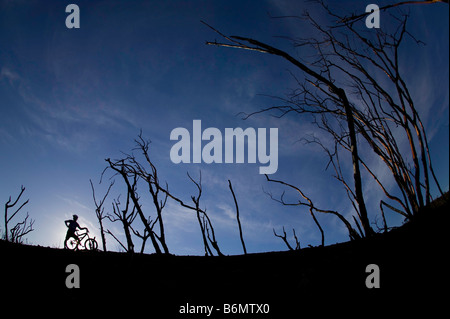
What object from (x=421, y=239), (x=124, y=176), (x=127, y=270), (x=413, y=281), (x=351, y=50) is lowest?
(x=127, y=270)

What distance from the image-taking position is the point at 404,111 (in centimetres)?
389

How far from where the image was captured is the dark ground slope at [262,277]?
5.93 ft

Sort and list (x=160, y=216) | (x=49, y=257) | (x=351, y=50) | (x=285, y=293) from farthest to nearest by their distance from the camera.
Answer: (x=160, y=216) → (x=351, y=50) → (x=49, y=257) → (x=285, y=293)

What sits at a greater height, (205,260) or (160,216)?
(160,216)

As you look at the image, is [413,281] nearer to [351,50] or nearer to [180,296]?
[180,296]

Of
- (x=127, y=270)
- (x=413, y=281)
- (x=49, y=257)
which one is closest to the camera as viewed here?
(x=413, y=281)

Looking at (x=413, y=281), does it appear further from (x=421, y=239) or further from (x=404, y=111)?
(x=404, y=111)

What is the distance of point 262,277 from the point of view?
2.72 m

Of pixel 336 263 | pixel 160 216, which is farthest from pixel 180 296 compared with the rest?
pixel 160 216

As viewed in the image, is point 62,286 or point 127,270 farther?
point 127,270

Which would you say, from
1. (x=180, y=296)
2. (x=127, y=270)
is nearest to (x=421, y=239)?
(x=180, y=296)

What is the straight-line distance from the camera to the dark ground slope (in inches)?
71.2
